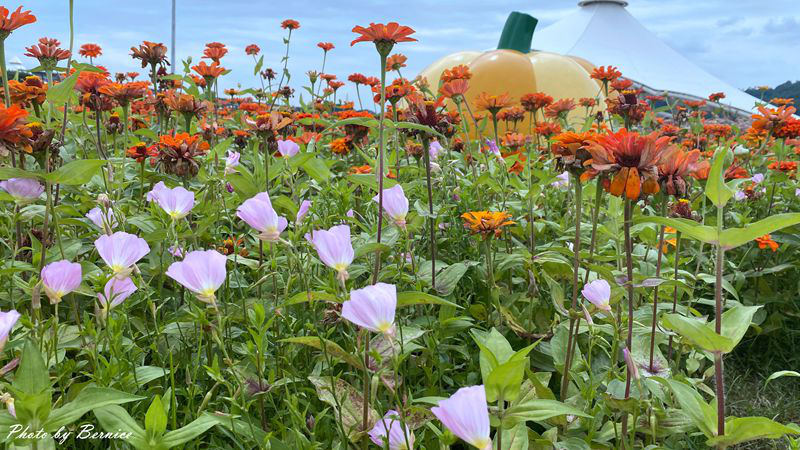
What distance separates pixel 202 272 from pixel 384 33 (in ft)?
1.96

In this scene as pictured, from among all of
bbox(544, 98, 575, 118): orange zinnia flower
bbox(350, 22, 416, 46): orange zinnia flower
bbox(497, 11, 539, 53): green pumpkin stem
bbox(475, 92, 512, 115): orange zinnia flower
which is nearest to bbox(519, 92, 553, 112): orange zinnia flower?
bbox(544, 98, 575, 118): orange zinnia flower

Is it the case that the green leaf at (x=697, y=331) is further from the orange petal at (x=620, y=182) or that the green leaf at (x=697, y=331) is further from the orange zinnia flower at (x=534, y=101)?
the orange zinnia flower at (x=534, y=101)

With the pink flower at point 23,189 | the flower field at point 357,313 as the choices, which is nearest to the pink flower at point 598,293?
the flower field at point 357,313

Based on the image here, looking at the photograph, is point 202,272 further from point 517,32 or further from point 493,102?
point 517,32

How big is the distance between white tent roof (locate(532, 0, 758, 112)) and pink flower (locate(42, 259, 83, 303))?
944 centimetres

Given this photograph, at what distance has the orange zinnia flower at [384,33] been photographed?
3.99 feet

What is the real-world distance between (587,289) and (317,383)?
1.66 ft

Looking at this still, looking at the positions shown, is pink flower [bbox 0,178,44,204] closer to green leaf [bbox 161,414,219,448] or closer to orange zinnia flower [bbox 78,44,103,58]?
green leaf [bbox 161,414,219,448]

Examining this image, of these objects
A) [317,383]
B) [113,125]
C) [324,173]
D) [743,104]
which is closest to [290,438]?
[317,383]

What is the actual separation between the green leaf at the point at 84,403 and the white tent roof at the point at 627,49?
9.56 meters

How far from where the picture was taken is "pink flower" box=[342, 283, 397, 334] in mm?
802

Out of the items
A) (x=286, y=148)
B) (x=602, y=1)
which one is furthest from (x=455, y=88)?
(x=602, y=1)

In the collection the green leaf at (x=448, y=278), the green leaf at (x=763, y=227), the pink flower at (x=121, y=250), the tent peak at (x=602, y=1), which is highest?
the tent peak at (x=602, y=1)

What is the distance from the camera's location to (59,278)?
1.00 m
